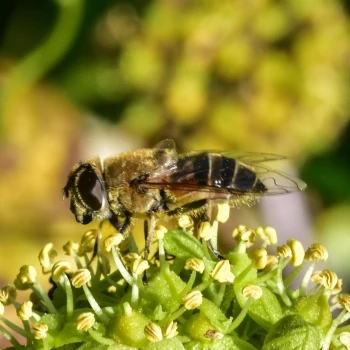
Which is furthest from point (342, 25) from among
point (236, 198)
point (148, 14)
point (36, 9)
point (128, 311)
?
point (128, 311)

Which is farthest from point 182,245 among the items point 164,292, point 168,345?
point 168,345

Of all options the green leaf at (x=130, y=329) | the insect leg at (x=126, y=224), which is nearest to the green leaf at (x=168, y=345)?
the green leaf at (x=130, y=329)

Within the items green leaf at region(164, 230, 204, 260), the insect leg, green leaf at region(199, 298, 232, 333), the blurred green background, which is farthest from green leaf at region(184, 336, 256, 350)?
the blurred green background

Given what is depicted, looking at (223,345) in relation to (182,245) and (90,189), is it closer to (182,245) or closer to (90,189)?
(182,245)

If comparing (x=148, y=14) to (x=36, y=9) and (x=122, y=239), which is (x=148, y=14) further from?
(x=122, y=239)

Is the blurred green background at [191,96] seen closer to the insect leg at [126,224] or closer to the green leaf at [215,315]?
the insect leg at [126,224]
